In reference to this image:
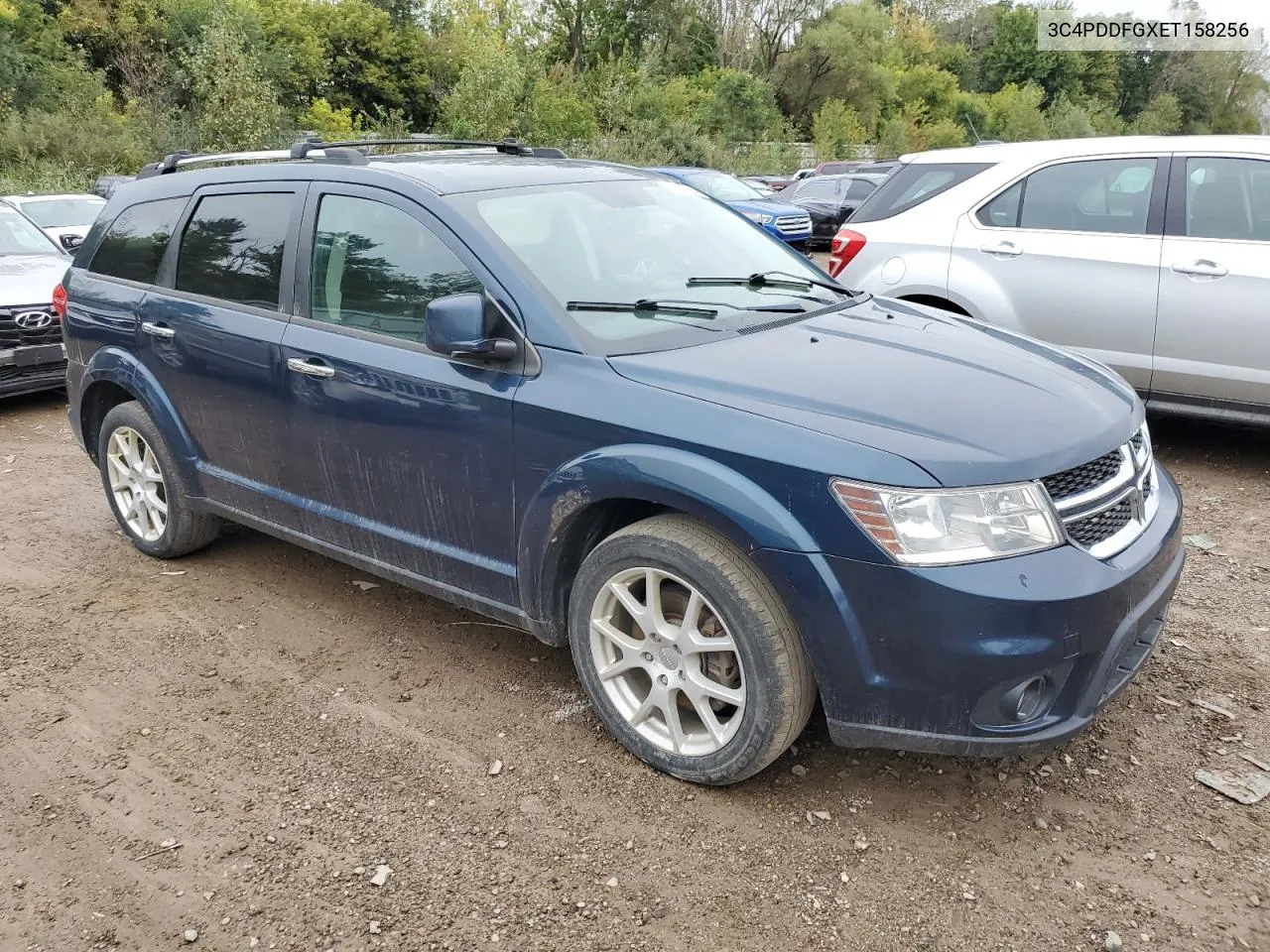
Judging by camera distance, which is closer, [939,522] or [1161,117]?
[939,522]

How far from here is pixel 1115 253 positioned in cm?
567

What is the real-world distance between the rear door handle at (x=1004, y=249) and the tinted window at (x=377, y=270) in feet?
12.8

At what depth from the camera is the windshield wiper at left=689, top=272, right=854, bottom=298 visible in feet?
11.9

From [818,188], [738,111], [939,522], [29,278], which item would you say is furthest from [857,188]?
[738,111]

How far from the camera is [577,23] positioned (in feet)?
185

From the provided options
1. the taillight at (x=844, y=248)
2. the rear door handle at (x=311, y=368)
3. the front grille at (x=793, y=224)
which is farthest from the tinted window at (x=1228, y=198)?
the front grille at (x=793, y=224)

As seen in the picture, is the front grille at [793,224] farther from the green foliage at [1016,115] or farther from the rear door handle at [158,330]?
the green foliage at [1016,115]

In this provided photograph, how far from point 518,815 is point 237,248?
2.58 m

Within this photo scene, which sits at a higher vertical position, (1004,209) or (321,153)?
(321,153)

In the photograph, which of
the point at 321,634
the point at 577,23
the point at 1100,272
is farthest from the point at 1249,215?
the point at 577,23

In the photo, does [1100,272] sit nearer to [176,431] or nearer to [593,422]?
[593,422]

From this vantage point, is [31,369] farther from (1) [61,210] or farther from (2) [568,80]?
(2) [568,80]

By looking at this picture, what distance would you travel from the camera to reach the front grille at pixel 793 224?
16625 millimetres

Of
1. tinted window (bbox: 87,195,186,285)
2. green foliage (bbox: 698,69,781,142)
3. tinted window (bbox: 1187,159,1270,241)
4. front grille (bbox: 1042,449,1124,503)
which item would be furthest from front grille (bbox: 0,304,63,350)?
green foliage (bbox: 698,69,781,142)
